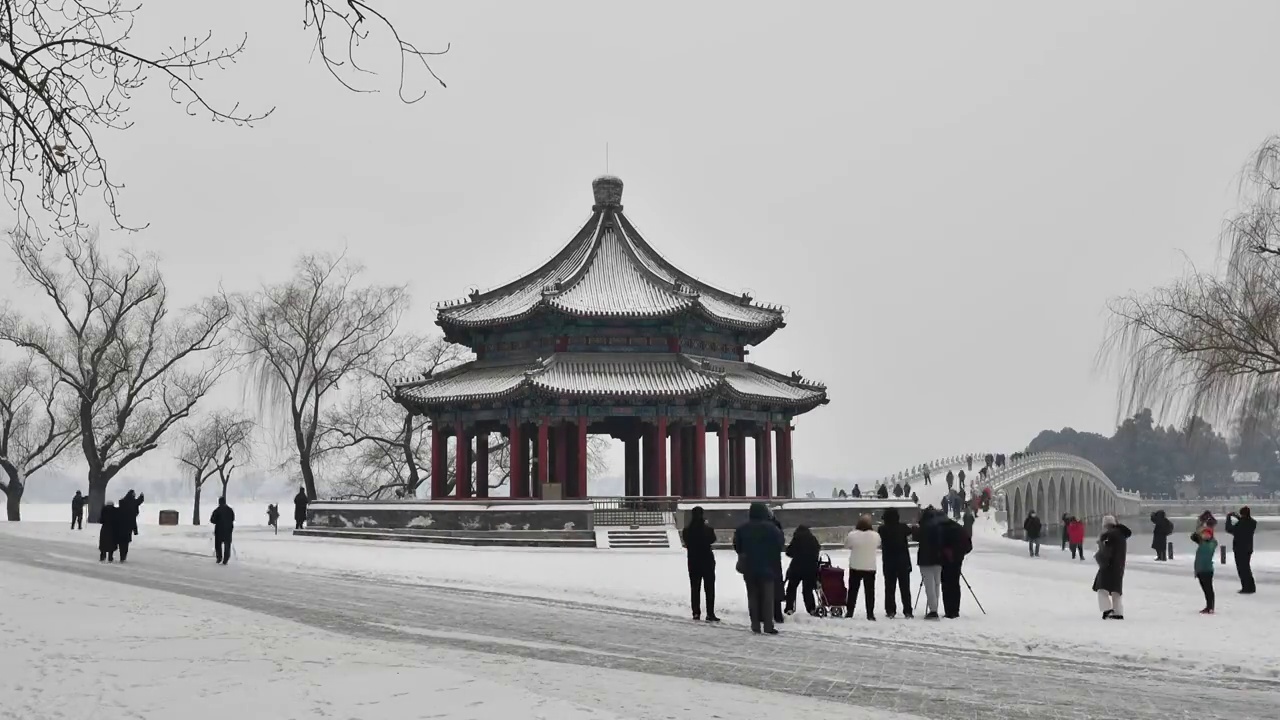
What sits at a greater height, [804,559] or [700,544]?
[700,544]

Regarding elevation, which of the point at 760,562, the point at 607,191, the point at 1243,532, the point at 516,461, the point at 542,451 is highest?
the point at 607,191

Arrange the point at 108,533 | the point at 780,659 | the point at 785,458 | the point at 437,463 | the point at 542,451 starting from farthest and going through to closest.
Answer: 1. the point at 785,458
2. the point at 437,463
3. the point at 542,451
4. the point at 108,533
5. the point at 780,659

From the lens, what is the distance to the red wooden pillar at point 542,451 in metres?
38.3

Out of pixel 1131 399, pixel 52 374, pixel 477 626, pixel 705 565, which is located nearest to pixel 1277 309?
pixel 1131 399

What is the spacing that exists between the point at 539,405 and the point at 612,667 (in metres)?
26.4

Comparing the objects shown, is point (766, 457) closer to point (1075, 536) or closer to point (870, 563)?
point (1075, 536)

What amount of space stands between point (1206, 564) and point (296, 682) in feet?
45.4

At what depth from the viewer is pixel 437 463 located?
1629 inches

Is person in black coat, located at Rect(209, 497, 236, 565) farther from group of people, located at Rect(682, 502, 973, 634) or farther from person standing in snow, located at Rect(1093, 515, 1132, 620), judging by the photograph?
person standing in snow, located at Rect(1093, 515, 1132, 620)

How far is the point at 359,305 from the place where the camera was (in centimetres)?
4688

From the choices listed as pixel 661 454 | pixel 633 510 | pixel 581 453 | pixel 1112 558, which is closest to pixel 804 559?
pixel 1112 558

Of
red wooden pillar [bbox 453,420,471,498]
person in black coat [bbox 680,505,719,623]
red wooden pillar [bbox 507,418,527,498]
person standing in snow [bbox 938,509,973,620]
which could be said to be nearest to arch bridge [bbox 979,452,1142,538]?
red wooden pillar [bbox 453,420,471,498]

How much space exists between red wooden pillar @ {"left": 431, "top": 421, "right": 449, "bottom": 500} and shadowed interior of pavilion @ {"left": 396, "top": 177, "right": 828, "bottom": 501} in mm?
50

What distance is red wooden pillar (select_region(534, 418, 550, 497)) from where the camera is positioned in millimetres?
38344
